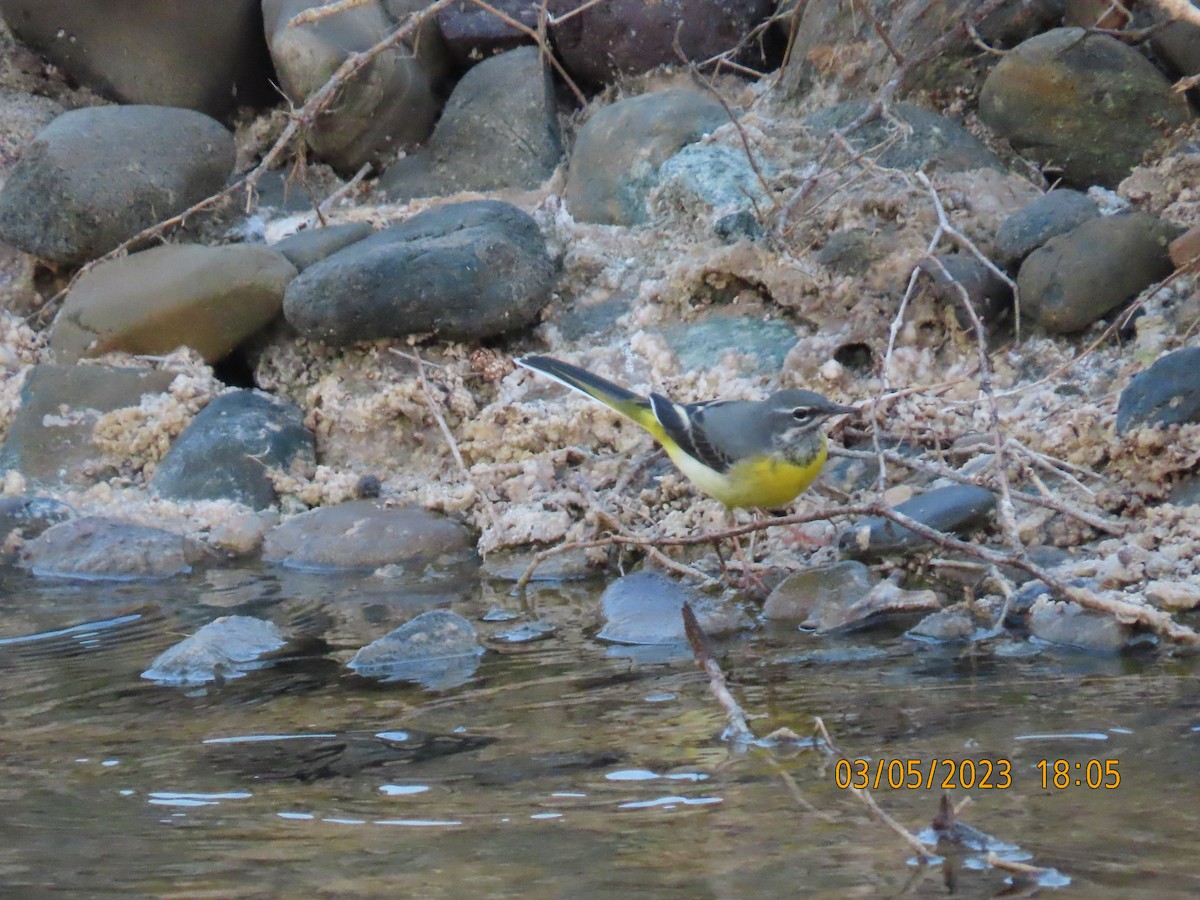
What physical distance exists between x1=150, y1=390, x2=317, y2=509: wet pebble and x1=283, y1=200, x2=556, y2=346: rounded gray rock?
60 centimetres

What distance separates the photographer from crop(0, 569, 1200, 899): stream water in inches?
111

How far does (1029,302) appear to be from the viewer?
22.0 ft

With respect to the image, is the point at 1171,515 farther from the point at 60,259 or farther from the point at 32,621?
the point at 60,259

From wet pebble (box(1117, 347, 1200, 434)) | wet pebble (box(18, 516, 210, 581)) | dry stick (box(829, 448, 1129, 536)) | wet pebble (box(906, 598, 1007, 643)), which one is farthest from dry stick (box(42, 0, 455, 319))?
wet pebble (box(906, 598, 1007, 643))

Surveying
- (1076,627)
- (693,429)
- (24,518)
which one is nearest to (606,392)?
(693,429)

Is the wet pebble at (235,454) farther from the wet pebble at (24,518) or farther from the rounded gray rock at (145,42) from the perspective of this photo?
the rounded gray rock at (145,42)

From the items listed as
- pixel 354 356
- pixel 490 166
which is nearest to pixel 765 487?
pixel 354 356

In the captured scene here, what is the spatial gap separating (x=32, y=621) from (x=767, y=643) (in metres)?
3.06

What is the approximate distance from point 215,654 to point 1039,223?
436 centimetres

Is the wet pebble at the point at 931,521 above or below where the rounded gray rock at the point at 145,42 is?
below

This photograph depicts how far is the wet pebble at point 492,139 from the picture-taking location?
30.4 feet

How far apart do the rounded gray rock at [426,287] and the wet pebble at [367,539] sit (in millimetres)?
1195
